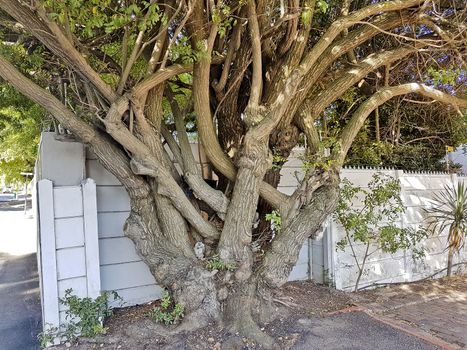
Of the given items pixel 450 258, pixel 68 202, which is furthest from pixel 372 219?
pixel 68 202

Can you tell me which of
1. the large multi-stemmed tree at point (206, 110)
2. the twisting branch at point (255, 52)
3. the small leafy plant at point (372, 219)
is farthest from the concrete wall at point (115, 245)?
the small leafy plant at point (372, 219)

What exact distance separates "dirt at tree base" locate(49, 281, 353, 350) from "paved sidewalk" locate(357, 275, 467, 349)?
703mm

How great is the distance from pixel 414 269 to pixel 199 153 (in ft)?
13.5

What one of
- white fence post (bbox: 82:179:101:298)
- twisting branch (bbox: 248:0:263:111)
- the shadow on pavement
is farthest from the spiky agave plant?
the shadow on pavement

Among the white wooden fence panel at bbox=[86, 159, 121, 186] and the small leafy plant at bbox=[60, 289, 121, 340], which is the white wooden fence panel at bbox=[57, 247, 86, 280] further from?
the white wooden fence panel at bbox=[86, 159, 121, 186]

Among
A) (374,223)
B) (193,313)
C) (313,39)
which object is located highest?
(313,39)

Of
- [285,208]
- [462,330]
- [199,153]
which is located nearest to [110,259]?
[199,153]

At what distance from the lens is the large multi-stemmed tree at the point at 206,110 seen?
2.88 m

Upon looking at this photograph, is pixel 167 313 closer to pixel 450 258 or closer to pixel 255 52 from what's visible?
pixel 255 52

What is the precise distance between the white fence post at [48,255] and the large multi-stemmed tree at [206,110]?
0.58m

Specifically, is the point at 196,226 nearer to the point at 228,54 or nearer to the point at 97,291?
the point at 97,291

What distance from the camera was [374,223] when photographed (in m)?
4.73

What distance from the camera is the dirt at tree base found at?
2.83 meters

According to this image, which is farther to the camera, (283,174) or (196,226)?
(283,174)
